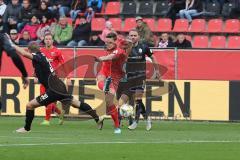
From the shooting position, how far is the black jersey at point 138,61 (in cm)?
1972

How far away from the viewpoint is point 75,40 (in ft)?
89.7

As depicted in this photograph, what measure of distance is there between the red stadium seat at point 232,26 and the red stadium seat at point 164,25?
190 cm

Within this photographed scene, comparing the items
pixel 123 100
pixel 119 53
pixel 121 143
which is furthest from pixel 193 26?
pixel 121 143

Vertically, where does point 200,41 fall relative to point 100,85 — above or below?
above

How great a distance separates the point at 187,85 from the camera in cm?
2259

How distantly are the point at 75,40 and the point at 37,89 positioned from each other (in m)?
4.02

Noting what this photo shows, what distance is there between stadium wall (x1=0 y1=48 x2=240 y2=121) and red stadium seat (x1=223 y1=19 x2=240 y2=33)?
4.08 metres

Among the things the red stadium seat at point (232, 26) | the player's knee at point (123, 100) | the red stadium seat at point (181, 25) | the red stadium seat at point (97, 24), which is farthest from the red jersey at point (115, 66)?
the red stadium seat at point (97, 24)

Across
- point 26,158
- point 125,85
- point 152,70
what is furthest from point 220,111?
point 26,158

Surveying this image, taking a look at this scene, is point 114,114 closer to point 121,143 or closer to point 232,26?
point 121,143

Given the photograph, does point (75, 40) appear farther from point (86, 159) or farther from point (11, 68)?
point (86, 159)

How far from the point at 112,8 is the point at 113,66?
36.1 ft

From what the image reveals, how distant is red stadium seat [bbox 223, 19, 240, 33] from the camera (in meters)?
26.5

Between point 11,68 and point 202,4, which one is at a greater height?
point 202,4
